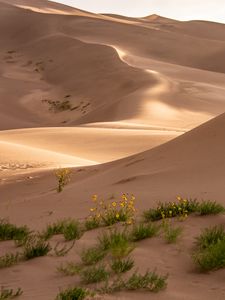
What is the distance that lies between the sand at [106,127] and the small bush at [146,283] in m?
0.09

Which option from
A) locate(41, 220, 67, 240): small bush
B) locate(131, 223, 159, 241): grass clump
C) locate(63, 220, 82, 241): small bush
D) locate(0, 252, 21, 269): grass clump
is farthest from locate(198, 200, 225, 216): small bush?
locate(0, 252, 21, 269): grass clump

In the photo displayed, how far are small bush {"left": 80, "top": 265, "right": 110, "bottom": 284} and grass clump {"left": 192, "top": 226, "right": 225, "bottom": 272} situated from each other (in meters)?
0.74

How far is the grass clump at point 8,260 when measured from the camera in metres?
4.56

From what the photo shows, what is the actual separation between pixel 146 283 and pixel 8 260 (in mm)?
1359

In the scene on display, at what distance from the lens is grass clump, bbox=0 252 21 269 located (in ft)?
15.0

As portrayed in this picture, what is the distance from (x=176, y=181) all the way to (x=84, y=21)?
222 feet

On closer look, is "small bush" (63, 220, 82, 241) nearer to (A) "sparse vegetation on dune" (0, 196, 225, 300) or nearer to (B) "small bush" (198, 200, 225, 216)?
(A) "sparse vegetation on dune" (0, 196, 225, 300)

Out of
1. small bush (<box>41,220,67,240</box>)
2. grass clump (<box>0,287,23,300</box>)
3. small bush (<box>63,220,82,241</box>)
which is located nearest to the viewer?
grass clump (<box>0,287,23,300</box>)

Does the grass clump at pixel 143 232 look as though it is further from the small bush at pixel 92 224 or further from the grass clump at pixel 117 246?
the small bush at pixel 92 224

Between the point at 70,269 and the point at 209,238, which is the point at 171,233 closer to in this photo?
the point at 209,238

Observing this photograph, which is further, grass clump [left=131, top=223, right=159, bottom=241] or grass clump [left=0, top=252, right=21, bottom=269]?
grass clump [left=131, top=223, right=159, bottom=241]

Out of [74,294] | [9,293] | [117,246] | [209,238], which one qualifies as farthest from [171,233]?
[9,293]

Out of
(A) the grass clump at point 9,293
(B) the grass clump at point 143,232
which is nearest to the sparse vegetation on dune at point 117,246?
(B) the grass clump at point 143,232

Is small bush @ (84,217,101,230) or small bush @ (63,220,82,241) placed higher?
small bush @ (84,217,101,230)
